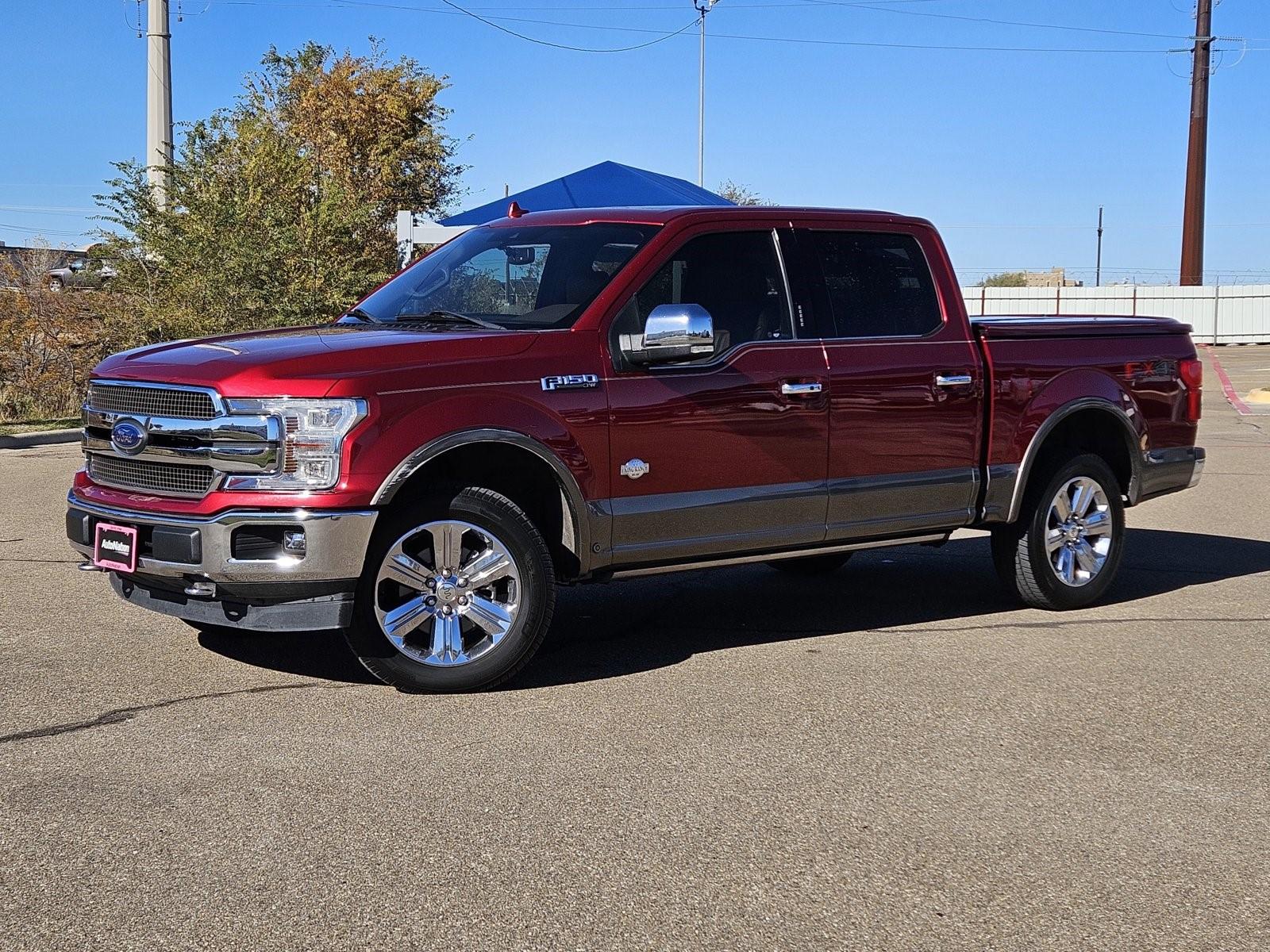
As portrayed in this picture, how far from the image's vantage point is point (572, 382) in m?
6.16

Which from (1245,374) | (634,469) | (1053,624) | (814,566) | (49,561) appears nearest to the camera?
(634,469)

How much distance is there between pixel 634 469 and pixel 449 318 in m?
1.09

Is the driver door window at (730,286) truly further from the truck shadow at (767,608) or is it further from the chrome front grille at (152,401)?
the chrome front grille at (152,401)

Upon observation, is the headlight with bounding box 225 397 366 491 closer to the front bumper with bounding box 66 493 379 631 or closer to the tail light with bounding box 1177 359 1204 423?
the front bumper with bounding box 66 493 379 631

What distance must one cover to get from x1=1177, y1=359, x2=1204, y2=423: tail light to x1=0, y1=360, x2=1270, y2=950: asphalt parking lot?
1311 mm

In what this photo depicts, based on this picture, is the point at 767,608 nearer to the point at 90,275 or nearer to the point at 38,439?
the point at 38,439

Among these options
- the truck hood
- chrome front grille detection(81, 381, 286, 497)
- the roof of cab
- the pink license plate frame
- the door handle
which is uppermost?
the roof of cab

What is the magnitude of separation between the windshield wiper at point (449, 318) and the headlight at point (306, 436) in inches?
39.1

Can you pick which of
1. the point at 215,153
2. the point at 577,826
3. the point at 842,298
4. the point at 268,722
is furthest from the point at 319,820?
the point at 215,153

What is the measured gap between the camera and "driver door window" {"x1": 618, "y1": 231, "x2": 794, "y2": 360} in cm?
665

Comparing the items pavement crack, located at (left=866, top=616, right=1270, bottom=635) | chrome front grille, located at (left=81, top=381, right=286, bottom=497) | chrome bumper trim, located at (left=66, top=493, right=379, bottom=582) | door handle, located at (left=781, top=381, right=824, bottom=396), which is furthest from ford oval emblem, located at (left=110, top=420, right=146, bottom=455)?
pavement crack, located at (left=866, top=616, right=1270, bottom=635)

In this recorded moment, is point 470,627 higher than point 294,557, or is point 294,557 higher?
point 294,557

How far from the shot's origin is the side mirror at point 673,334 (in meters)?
6.21

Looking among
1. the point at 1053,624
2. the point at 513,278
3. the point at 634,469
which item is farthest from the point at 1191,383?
the point at 513,278
